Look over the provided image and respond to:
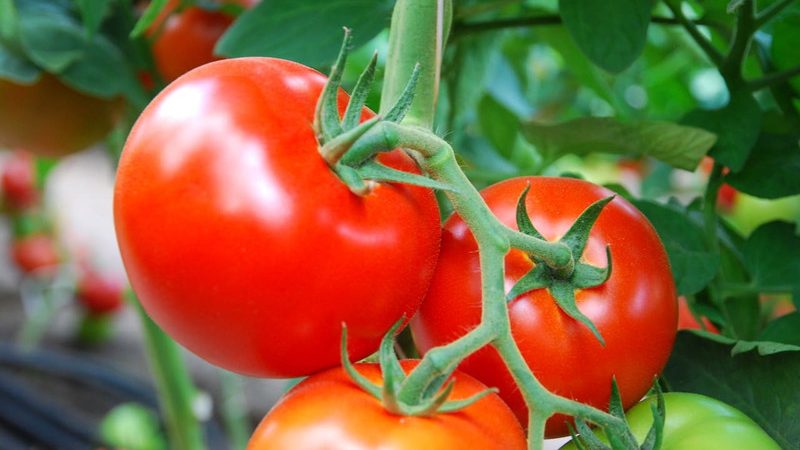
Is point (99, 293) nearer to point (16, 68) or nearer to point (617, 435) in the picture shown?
point (16, 68)

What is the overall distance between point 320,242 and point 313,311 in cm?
2

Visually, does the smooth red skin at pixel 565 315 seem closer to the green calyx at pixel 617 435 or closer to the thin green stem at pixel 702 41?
the green calyx at pixel 617 435

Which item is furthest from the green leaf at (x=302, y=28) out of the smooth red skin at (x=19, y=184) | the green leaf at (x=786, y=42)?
the smooth red skin at (x=19, y=184)

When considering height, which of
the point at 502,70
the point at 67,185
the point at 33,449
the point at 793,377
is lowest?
the point at 67,185

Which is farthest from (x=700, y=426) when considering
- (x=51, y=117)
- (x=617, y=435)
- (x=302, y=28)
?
(x=51, y=117)

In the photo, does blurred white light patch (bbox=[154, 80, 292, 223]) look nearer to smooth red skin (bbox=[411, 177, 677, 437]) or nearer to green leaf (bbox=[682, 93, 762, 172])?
smooth red skin (bbox=[411, 177, 677, 437])

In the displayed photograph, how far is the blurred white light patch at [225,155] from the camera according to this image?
29 centimetres

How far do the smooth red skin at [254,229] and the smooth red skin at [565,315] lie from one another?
3 centimetres

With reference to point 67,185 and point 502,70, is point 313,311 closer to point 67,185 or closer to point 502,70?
point 502,70

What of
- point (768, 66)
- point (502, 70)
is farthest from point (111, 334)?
point (768, 66)

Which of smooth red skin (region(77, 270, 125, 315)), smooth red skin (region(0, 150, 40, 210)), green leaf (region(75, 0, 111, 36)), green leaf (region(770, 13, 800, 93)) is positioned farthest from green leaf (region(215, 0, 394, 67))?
smooth red skin (region(0, 150, 40, 210))

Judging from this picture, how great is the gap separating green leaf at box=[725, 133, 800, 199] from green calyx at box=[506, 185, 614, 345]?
0.54 ft

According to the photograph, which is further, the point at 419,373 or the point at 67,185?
the point at 67,185

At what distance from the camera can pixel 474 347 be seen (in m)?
0.28
